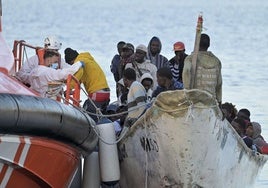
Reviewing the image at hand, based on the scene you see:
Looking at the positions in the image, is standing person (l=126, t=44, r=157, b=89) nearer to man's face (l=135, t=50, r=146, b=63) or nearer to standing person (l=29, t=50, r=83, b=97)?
man's face (l=135, t=50, r=146, b=63)

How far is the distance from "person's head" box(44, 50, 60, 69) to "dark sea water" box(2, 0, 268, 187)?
360 centimetres

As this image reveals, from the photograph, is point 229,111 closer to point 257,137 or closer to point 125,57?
point 257,137

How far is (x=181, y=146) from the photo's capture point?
11.5 metres

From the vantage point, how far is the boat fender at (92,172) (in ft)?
39.9

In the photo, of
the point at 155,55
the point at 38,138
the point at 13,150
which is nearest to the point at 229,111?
the point at 155,55

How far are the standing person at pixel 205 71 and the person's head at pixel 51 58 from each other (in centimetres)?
127

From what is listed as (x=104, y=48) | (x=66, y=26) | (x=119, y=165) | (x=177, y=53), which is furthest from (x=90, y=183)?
(x=66, y=26)

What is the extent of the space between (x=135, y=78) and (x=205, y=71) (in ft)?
3.15

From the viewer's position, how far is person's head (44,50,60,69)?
1266cm

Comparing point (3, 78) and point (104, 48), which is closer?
point (3, 78)

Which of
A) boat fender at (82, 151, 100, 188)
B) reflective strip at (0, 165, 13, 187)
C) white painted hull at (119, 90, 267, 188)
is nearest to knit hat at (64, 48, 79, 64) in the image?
white painted hull at (119, 90, 267, 188)

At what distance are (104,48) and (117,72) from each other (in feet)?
69.9

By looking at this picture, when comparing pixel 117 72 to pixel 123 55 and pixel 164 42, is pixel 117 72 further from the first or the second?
pixel 164 42

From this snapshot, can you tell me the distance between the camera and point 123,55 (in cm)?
1584
